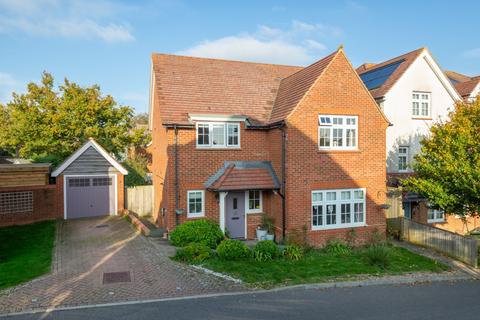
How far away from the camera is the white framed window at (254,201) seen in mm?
15781

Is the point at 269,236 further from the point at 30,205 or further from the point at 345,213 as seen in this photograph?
the point at 30,205

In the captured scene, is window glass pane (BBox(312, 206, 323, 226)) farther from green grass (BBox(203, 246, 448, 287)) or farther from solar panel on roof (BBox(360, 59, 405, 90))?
solar panel on roof (BBox(360, 59, 405, 90))

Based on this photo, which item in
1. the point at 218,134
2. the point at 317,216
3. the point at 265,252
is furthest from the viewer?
the point at 218,134

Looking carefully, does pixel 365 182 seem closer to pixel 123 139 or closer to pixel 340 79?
pixel 340 79

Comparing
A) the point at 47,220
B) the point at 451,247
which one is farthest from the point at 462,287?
the point at 47,220

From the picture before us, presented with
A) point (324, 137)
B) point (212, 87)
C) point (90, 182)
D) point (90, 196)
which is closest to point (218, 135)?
point (212, 87)

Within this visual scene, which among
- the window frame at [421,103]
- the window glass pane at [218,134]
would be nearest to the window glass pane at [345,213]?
the window glass pane at [218,134]

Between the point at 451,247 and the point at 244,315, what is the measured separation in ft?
36.4

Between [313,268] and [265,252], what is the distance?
66.1 inches

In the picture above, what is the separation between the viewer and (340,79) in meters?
15.1

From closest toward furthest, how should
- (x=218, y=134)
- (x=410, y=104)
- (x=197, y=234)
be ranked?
(x=197, y=234)
(x=218, y=134)
(x=410, y=104)

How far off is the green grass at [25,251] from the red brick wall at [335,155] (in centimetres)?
916

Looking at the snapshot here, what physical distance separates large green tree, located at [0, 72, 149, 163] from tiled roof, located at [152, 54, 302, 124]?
596 inches

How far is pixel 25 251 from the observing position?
1281 cm
